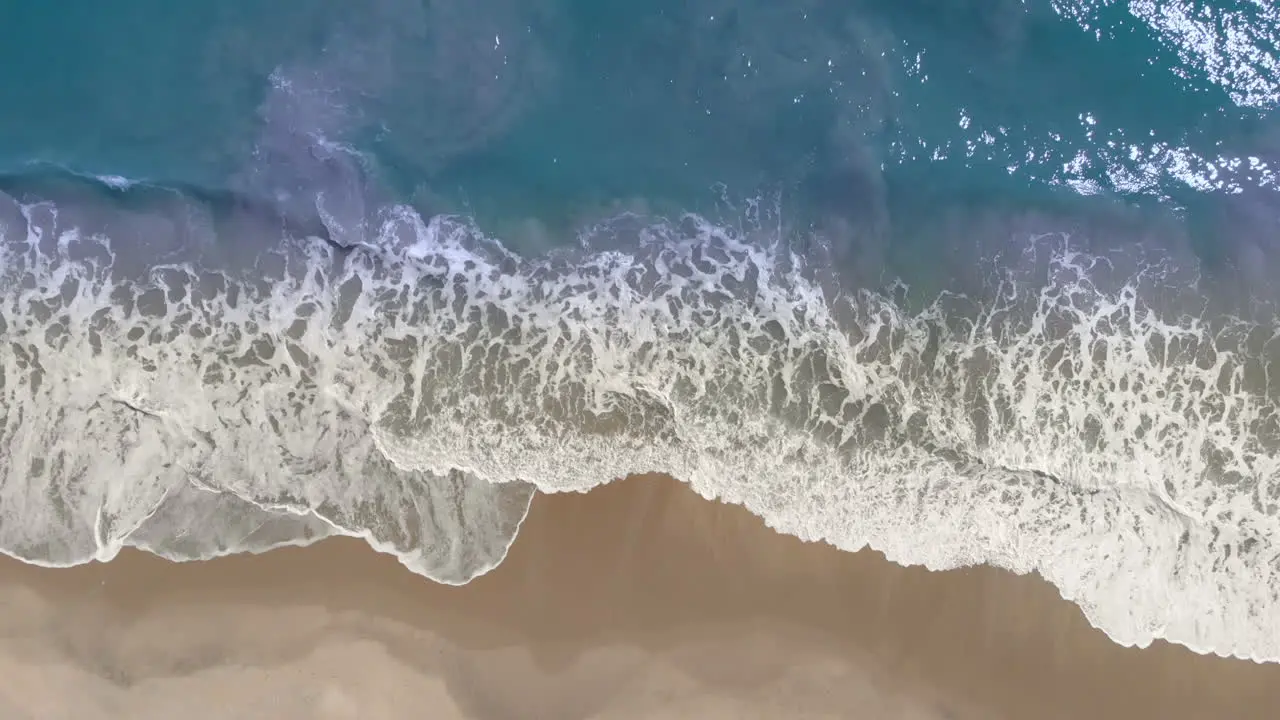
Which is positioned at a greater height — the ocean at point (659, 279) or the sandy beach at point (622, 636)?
the ocean at point (659, 279)

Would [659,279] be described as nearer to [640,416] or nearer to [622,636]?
[640,416]

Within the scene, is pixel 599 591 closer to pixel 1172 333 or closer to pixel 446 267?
pixel 446 267

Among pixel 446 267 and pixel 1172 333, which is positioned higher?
pixel 1172 333

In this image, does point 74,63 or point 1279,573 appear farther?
point 74,63

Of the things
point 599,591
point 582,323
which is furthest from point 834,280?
point 599,591

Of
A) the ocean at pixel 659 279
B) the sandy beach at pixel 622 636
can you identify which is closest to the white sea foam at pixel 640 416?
the ocean at pixel 659 279

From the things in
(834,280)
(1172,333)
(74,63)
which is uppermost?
(1172,333)

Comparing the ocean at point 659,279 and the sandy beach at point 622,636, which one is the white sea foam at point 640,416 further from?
the sandy beach at point 622,636

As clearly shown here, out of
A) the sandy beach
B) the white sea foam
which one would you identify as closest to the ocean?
the white sea foam

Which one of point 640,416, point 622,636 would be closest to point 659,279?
point 640,416
